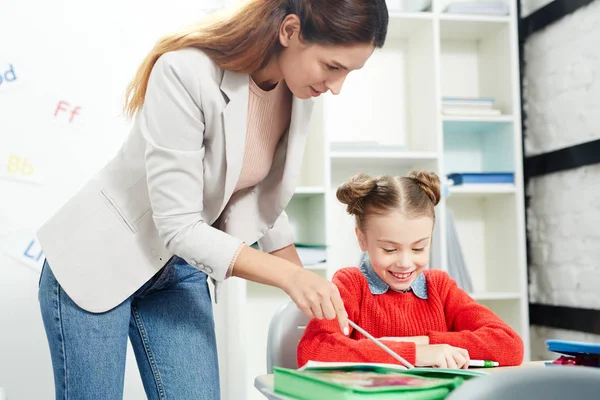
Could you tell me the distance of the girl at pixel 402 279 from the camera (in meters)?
1.45

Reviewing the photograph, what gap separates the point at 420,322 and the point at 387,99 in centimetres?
171

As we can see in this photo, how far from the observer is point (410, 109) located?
300 centimetres

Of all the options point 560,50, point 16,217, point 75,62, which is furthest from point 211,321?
point 560,50

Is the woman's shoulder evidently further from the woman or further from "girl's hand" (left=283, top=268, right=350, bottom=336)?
"girl's hand" (left=283, top=268, right=350, bottom=336)

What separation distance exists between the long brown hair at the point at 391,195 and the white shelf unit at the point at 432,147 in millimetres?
1038

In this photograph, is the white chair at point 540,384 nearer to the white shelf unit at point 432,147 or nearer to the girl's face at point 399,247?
the girl's face at point 399,247

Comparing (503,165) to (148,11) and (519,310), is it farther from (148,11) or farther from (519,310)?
(148,11)

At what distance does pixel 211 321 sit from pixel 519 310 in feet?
5.62

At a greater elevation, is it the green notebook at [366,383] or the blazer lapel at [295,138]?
the blazer lapel at [295,138]

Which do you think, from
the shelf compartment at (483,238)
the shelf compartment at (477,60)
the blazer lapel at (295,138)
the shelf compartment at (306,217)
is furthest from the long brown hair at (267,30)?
the shelf compartment at (483,238)

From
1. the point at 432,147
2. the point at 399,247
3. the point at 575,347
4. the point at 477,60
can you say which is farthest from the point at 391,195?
the point at 477,60

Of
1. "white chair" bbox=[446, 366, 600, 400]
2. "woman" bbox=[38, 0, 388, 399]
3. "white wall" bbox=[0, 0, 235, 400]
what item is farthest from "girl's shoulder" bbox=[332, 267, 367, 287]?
"white wall" bbox=[0, 0, 235, 400]

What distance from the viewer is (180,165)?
1.18m

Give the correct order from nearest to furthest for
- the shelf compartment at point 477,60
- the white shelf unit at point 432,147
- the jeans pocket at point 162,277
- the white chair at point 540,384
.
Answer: the white chair at point 540,384 < the jeans pocket at point 162,277 < the white shelf unit at point 432,147 < the shelf compartment at point 477,60
